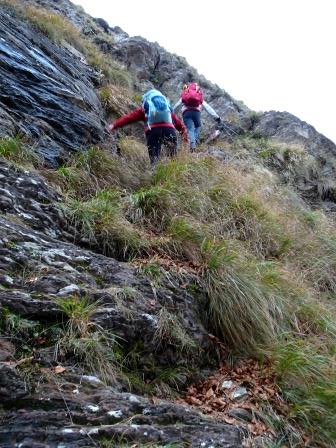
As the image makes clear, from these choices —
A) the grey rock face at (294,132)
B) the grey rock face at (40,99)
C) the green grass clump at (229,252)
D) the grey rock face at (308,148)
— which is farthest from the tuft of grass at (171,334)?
the grey rock face at (294,132)

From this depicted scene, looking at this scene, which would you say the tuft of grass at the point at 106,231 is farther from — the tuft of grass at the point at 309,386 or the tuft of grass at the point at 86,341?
the tuft of grass at the point at 309,386

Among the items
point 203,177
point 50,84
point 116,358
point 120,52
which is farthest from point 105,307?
point 120,52

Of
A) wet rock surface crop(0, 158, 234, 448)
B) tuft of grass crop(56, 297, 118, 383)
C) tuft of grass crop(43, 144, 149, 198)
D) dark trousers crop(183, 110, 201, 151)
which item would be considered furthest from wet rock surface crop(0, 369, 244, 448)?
dark trousers crop(183, 110, 201, 151)

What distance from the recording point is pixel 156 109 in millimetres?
8000

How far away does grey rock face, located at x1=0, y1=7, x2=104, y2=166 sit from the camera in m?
6.33

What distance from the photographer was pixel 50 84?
7.54 meters

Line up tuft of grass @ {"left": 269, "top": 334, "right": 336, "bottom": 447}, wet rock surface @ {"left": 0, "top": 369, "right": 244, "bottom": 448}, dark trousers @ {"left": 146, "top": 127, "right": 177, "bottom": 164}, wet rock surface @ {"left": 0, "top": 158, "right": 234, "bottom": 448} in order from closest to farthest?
1. wet rock surface @ {"left": 0, "top": 369, "right": 244, "bottom": 448}
2. wet rock surface @ {"left": 0, "top": 158, "right": 234, "bottom": 448}
3. tuft of grass @ {"left": 269, "top": 334, "right": 336, "bottom": 447}
4. dark trousers @ {"left": 146, "top": 127, "right": 177, "bottom": 164}

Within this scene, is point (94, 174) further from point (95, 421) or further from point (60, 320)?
point (95, 421)

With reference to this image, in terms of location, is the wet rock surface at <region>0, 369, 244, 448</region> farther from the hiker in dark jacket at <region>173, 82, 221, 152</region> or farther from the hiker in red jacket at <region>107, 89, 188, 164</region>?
the hiker in dark jacket at <region>173, 82, 221, 152</region>

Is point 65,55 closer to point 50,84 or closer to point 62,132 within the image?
point 50,84

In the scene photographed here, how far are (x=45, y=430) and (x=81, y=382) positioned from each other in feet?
1.53

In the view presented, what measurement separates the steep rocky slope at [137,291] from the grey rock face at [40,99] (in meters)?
0.03

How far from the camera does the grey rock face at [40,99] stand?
633 centimetres

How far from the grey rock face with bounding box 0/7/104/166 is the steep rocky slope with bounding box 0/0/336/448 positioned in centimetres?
3
